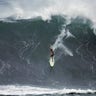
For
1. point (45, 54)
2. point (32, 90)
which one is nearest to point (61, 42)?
point (45, 54)

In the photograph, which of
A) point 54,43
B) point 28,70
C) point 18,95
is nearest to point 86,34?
point 54,43

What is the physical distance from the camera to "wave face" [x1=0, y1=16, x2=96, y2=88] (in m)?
53.8

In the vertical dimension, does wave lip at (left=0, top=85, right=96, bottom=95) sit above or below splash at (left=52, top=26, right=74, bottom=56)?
below

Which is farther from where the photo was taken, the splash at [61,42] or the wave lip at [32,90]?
the splash at [61,42]

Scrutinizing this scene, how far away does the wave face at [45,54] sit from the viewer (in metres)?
53.8

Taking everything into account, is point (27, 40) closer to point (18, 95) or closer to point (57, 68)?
point (57, 68)

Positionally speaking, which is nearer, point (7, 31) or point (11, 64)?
point (11, 64)

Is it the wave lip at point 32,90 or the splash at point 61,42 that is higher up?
the splash at point 61,42

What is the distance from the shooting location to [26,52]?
56906 millimetres

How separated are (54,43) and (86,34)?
382cm

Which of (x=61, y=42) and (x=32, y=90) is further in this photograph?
(x=61, y=42)

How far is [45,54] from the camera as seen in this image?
5738 centimetres

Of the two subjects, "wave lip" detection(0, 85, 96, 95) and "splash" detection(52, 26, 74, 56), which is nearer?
"wave lip" detection(0, 85, 96, 95)

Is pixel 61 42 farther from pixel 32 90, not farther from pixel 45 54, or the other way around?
pixel 32 90
